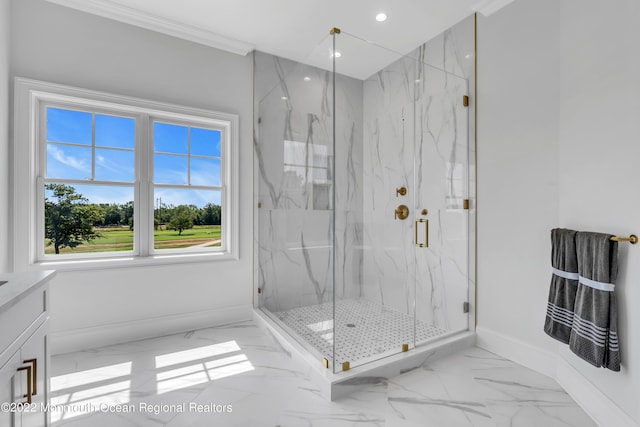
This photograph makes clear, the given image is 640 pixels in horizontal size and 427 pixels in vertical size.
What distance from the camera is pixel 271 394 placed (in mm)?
1787

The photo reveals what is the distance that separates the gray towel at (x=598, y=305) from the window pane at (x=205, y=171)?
2826mm

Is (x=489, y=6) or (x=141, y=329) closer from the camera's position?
(x=489, y=6)

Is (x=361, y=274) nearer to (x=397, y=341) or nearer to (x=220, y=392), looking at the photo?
(x=397, y=341)

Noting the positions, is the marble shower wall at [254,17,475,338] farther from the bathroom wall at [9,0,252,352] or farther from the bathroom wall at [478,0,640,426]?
the bathroom wall at [9,0,252,352]

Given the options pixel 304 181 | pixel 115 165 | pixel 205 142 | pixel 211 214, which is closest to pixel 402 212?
pixel 304 181

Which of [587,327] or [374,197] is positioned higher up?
[374,197]

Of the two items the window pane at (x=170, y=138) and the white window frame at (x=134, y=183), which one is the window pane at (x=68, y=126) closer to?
the white window frame at (x=134, y=183)

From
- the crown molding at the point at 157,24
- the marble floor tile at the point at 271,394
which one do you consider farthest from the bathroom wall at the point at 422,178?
the crown molding at the point at 157,24

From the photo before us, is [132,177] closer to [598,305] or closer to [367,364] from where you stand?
[367,364]

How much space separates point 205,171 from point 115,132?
775 millimetres

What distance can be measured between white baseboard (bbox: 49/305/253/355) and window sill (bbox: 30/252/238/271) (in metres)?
0.47

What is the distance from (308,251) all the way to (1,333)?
1859mm

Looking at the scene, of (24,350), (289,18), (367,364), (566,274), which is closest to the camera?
(24,350)

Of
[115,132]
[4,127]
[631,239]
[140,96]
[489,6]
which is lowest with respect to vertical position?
[631,239]
